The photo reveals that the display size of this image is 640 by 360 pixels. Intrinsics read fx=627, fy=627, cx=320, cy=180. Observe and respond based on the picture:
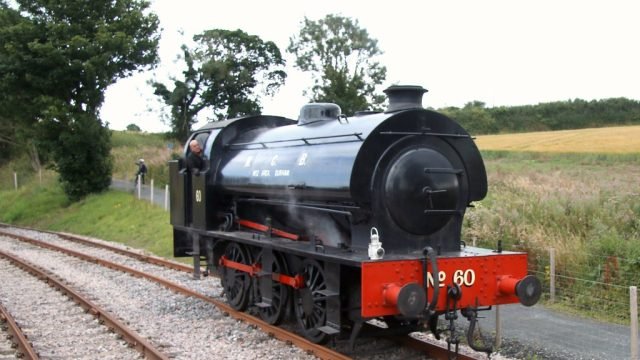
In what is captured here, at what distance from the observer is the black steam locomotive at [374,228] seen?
5934mm

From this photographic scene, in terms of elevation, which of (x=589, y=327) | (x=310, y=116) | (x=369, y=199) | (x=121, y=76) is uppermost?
(x=121, y=76)

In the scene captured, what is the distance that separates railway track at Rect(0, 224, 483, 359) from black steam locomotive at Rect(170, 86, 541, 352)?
20cm

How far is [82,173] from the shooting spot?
26.9 metres

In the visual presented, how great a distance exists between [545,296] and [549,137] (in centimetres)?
3891

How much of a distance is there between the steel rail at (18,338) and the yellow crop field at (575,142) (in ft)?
104

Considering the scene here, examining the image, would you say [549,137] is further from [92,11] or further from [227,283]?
[227,283]

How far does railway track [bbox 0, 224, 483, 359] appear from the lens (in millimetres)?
6730

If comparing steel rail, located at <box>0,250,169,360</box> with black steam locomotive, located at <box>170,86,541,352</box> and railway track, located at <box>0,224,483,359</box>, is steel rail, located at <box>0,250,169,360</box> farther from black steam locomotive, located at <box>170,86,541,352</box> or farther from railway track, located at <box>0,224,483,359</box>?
black steam locomotive, located at <box>170,86,541,352</box>

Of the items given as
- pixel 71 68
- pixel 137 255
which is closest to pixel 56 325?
pixel 137 255

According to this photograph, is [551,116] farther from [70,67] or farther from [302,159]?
[302,159]

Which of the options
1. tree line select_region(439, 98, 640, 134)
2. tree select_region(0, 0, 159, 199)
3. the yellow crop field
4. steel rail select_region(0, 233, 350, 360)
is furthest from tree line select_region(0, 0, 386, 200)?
tree line select_region(439, 98, 640, 134)

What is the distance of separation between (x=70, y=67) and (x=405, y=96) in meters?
21.1

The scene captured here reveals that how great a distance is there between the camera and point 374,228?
6180 mm

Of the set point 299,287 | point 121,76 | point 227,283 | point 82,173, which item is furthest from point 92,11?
point 299,287
